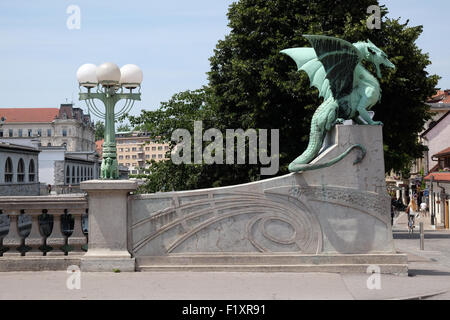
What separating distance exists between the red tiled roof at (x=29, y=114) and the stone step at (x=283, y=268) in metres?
138

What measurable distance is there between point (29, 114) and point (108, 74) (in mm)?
138326

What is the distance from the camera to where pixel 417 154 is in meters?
26.8

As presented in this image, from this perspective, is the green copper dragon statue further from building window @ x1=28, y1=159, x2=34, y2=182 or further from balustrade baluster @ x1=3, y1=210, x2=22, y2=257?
building window @ x1=28, y1=159, x2=34, y2=182

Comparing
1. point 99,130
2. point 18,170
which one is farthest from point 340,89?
point 99,130

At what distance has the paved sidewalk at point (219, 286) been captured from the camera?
9.02 metres

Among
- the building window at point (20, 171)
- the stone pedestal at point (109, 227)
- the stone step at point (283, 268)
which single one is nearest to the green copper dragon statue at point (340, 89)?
the stone step at point (283, 268)

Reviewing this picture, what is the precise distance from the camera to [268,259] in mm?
10930

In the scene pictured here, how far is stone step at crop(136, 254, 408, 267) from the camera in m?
10.9

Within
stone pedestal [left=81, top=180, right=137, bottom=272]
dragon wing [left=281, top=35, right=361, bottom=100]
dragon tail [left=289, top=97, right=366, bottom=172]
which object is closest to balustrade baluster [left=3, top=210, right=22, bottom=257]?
stone pedestal [left=81, top=180, right=137, bottom=272]

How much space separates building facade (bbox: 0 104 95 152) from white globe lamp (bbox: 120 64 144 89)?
130 m

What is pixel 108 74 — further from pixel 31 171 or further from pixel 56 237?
pixel 31 171

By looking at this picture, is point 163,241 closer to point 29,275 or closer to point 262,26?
point 29,275

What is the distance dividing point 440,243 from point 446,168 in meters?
20.1

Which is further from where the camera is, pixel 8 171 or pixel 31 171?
pixel 31 171
